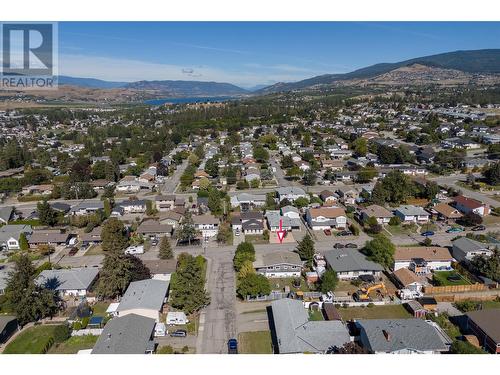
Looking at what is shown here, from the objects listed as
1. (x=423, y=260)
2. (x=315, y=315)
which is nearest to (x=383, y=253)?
(x=423, y=260)

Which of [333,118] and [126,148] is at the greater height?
[333,118]

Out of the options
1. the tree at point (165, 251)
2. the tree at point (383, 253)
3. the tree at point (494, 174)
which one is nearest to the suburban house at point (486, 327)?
the tree at point (383, 253)

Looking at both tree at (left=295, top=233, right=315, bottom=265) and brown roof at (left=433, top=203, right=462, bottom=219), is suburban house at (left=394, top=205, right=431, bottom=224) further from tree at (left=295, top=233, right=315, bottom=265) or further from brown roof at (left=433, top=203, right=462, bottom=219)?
tree at (left=295, top=233, right=315, bottom=265)

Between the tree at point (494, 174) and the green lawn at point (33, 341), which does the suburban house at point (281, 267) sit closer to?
the green lawn at point (33, 341)

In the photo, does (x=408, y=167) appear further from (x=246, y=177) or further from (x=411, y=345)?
(x=411, y=345)

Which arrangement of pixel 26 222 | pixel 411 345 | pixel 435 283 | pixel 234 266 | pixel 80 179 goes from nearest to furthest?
1. pixel 411 345
2. pixel 435 283
3. pixel 234 266
4. pixel 26 222
5. pixel 80 179

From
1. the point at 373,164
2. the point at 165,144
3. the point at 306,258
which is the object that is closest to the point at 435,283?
the point at 306,258

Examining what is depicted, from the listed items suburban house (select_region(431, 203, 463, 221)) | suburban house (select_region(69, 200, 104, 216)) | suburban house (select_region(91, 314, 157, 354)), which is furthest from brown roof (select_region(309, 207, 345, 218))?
suburban house (select_region(69, 200, 104, 216))
